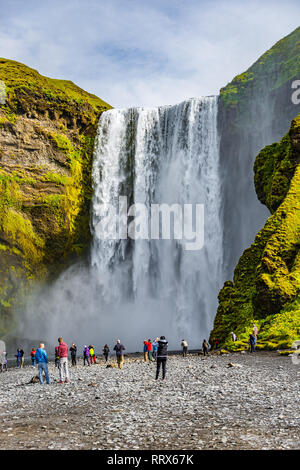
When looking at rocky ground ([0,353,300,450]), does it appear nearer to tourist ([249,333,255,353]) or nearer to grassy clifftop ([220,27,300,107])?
tourist ([249,333,255,353])

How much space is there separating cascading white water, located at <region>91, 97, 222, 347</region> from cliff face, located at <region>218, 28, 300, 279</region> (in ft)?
4.43

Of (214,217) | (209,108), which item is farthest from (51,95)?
(214,217)

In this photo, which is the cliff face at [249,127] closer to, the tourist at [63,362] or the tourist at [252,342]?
the tourist at [252,342]

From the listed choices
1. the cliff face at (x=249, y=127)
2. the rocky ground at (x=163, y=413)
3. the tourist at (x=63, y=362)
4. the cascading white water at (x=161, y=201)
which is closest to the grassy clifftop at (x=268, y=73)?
the cliff face at (x=249, y=127)

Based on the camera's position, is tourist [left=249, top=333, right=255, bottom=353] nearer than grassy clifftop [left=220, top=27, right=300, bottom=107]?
Yes

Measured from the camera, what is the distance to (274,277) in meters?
26.6

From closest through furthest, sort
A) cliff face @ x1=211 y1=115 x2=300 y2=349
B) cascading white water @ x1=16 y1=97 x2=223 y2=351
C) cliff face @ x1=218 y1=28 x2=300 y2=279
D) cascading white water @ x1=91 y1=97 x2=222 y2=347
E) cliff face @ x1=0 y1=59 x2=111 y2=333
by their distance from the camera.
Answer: cliff face @ x1=211 y1=115 x2=300 y2=349
cascading white water @ x1=91 y1=97 x2=222 y2=347
cascading white water @ x1=16 y1=97 x2=223 y2=351
cliff face @ x1=218 y1=28 x2=300 y2=279
cliff face @ x1=0 y1=59 x2=111 y2=333

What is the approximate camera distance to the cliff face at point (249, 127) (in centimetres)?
4838

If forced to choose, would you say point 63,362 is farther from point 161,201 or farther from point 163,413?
point 161,201

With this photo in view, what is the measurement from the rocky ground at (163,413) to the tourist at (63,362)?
1150 millimetres

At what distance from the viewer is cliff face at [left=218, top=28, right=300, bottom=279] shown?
48.4 meters

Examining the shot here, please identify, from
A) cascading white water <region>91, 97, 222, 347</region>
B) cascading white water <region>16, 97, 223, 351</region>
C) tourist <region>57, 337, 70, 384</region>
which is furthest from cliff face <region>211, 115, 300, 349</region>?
cascading white water <region>16, 97, 223, 351</region>

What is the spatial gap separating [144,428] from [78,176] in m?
48.5
